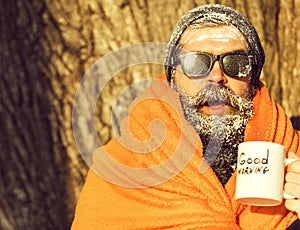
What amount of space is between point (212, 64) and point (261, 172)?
71 centimetres

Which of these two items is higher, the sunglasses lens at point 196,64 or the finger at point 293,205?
the sunglasses lens at point 196,64

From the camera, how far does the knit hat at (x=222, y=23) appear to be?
498 cm

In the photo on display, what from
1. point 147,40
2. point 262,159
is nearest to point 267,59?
point 147,40

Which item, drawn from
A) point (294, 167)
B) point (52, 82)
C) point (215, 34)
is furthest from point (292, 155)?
point (52, 82)

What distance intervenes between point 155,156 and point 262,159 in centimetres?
69

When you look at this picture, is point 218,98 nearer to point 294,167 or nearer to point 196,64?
point 196,64

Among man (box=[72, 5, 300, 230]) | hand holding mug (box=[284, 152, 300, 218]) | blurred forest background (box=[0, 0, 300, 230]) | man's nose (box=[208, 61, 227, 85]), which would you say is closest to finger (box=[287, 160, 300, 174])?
hand holding mug (box=[284, 152, 300, 218])

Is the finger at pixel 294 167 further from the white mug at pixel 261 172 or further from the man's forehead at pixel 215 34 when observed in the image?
the man's forehead at pixel 215 34

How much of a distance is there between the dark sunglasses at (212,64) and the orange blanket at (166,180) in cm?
20

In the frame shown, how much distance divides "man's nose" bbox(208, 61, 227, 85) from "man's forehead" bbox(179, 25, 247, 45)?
0.16m

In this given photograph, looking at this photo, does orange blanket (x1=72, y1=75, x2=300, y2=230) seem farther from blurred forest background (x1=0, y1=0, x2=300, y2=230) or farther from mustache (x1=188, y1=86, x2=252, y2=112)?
blurred forest background (x1=0, y1=0, x2=300, y2=230)

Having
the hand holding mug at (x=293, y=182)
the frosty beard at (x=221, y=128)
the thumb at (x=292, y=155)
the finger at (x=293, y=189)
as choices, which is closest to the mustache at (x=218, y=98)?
the frosty beard at (x=221, y=128)

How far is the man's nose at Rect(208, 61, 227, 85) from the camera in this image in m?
4.82

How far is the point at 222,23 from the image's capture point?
4.99m
